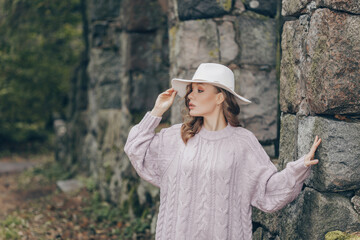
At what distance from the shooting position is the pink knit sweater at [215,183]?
2.76 meters

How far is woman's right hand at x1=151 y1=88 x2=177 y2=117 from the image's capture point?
291cm

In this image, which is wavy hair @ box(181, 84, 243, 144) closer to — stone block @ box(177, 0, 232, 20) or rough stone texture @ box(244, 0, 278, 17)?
stone block @ box(177, 0, 232, 20)

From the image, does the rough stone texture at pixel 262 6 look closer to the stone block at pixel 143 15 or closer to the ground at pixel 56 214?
the stone block at pixel 143 15

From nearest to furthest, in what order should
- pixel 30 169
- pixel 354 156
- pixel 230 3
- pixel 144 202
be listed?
pixel 354 156
pixel 230 3
pixel 144 202
pixel 30 169

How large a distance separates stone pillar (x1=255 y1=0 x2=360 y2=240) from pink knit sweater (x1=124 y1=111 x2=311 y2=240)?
5.8 inches

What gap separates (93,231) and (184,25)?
2.83 metres

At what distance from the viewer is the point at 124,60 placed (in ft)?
19.9

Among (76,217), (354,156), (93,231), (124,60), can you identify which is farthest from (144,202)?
(354,156)

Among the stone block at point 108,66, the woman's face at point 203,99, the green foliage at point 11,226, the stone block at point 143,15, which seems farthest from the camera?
the stone block at point 108,66

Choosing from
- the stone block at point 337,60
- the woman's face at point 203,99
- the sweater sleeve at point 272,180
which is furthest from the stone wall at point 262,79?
the woman's face at point 203,99

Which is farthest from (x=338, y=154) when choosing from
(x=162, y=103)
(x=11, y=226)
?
(x=11, y=226)

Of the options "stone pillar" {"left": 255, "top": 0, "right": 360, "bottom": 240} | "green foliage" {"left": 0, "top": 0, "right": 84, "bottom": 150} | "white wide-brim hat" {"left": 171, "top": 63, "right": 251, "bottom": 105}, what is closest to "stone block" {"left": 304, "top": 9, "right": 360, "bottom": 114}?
"stone pillar" {"left": 255, "top": 0, "right": 360, "bottom": 240}

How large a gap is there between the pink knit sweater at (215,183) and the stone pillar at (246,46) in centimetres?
106

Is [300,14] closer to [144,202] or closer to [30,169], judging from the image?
[144,202]
